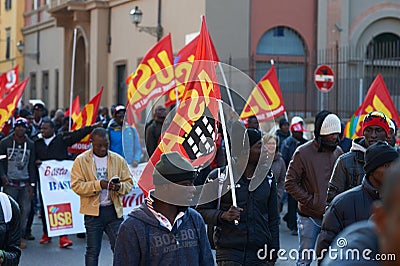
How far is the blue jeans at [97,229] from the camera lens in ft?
29.1

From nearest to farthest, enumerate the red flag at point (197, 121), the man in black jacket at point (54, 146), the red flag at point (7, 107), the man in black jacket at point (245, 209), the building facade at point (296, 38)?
the man in black jacket at point (245, 209), the red flag at point (197, 121), the man in black jacket at point (54, 146), the red flag at point (7, 107), the building facade at point (296, 38)

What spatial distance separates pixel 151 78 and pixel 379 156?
31.8 feet

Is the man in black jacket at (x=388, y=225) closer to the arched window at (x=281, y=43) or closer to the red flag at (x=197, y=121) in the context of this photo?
the red flag at (x=197, y=121)

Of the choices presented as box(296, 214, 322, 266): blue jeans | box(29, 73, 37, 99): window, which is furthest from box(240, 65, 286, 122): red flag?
box(29, 73, 37, 99): window

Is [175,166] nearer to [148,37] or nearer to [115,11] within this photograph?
[148,37]

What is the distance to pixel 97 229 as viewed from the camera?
8953 millimetres

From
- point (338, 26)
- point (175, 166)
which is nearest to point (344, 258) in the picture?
point (175, 166)

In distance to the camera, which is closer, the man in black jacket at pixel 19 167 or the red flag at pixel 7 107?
the man in black jacket at pixel 19 167

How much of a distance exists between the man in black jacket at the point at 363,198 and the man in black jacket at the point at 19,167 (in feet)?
24.6

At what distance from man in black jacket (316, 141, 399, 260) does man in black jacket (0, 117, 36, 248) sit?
750 centimetres

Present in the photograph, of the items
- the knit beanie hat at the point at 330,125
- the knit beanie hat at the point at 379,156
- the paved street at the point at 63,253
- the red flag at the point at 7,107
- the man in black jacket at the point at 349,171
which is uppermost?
the red flag at the point at 7,107

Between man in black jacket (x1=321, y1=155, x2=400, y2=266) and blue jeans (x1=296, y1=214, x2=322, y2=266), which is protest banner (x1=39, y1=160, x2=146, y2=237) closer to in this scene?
blue jeans (x1=296, y1=214, x2=322, y2=266)

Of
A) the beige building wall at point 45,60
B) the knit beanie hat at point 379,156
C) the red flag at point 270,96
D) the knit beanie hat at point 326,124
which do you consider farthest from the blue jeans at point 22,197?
the beige building wall at point 45,60

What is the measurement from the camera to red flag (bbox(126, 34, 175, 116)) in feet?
46.3
